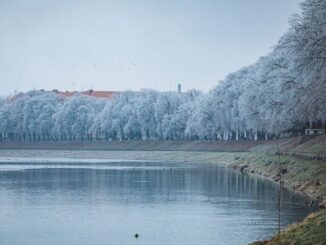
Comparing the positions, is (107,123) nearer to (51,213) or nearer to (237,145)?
(237,145)

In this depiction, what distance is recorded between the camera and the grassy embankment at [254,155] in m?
30.6

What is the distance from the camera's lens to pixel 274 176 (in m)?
71.7

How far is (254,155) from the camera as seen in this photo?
322 ft

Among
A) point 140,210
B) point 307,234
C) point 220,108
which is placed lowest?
point 140,210

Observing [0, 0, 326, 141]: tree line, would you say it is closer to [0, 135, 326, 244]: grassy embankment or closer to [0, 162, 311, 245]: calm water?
[0, 135, 326, 244]: grassy embankment

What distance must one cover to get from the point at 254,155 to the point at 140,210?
5150 cm

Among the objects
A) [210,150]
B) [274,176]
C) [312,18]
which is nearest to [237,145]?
[210,150]

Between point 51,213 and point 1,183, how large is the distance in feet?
81.2

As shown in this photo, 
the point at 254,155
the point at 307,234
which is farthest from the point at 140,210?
the point at 254,155

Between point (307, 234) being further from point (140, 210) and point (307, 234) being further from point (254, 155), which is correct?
point (254, 155)

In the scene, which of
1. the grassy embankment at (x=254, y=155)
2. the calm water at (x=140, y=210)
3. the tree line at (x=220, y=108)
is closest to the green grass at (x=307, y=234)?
the grassy embankment at (x=254, y=155)

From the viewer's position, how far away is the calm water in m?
37.6

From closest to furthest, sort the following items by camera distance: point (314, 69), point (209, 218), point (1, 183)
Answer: point (209, 218)
point (314, 69)
point (1, 183)

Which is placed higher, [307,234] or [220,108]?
[220,108]
